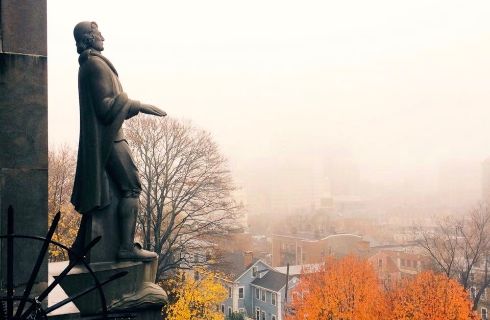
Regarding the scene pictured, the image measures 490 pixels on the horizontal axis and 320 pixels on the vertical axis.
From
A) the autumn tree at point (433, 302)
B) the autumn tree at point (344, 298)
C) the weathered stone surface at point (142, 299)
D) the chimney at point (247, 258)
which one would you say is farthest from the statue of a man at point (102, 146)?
the chimney at point (247, 258)

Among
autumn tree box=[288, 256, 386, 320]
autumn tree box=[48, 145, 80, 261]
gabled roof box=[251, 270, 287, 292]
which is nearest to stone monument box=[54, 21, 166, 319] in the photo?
autumn tree box=[48, 145, 80, 261]

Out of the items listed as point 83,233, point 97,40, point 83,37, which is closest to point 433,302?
point 83,233

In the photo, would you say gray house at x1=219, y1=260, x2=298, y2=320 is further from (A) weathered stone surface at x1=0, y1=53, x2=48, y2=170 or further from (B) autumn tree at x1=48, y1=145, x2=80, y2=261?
(A) weathered stone surface at x1=0, y1=53, x2=48, y2=170

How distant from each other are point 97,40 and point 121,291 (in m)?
2.88

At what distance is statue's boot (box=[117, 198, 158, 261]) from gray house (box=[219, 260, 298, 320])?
40.4m

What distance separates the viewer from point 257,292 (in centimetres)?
4747

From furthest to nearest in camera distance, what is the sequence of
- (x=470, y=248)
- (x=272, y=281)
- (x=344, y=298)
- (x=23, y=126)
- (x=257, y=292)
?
(x=257, y=292) → (x=272, y=281) → (x=470, y=248) → (x=344, y=298) → (x=23, y=126)

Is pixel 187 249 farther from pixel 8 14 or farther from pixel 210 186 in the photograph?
pixel 8 14

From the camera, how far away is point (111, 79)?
5848 millimetres

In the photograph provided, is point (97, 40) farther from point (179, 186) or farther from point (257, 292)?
point (257, 292)

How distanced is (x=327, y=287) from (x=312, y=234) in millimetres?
39237

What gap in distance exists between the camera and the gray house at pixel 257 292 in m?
45.2

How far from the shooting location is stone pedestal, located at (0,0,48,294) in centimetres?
Answer: 535

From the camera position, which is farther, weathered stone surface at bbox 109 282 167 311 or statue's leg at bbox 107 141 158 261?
statue's leg at bbox 107 141 158 261
